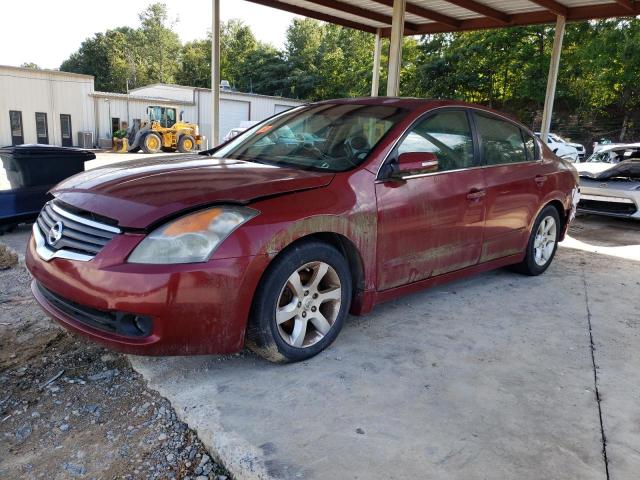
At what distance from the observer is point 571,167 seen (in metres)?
5.09

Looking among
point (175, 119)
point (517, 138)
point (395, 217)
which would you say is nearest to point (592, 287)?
point (517, 138)

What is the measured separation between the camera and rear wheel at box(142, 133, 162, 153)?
21423mm

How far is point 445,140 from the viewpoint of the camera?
3701 mm

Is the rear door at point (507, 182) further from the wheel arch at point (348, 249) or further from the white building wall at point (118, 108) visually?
the white building wall at point (118, 108)

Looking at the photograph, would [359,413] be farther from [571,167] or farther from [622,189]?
[622,189]

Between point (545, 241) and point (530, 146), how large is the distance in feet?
3.10

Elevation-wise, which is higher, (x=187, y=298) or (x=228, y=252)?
(x=228, y=252)

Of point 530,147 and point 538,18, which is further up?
point 538,18

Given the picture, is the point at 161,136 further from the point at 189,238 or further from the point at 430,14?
the point at 189,238

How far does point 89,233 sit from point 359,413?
1.58m

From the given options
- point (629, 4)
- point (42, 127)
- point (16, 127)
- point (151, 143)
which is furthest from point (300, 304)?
point (42, 127)

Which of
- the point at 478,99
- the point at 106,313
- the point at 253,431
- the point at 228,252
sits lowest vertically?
the point at 253,431

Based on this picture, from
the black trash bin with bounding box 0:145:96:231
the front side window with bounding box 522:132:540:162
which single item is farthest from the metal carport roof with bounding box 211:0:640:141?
the front side window with bounding box 522:132:540:162

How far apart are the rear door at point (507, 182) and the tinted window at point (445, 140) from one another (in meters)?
0.18
